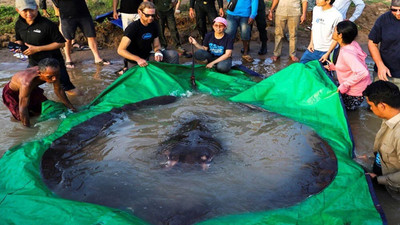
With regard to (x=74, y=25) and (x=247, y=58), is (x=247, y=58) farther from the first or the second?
(x=74, y=25)

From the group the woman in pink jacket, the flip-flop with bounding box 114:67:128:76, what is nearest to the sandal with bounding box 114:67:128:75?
the flip-flop with bounding box 114:67:128:76

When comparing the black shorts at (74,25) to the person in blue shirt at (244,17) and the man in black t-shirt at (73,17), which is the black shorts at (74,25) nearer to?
the man in black t-shirt at (73,17)

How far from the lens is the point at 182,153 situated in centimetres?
318

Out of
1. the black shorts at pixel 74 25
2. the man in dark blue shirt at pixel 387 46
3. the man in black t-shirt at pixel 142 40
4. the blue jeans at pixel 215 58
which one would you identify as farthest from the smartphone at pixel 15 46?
the man in dark blue shirt at pixel 387 46

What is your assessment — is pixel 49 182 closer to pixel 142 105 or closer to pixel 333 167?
pixel 142 105

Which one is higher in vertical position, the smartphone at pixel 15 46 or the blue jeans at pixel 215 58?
the smartphone at pixel 15 46

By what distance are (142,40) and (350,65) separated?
3.16m

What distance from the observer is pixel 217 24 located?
5711mm

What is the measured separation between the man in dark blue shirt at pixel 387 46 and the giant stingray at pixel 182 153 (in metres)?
1.59

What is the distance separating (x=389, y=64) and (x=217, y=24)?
8.69 feet

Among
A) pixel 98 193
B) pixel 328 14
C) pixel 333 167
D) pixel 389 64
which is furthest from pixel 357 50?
pixel 98 193

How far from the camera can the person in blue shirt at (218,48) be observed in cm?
570

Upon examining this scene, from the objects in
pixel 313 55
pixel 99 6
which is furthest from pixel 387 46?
pixel 99 6

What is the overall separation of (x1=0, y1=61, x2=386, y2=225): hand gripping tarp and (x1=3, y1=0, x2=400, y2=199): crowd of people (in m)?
0.25
